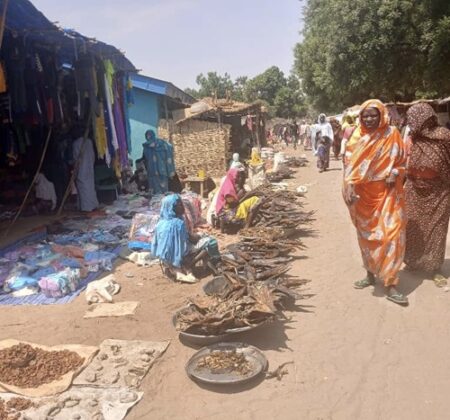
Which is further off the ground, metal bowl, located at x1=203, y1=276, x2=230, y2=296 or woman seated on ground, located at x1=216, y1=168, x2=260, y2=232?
woman seated on ground, located at x1=216, y1=168, x2=260, y2=232

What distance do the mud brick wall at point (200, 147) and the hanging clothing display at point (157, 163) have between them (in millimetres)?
4496

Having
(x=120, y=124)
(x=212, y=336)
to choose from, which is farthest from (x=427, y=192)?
(x=120, y=124)

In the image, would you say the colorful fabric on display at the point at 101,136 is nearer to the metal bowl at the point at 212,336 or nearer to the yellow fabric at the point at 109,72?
the yellow fabric at the point at 109,72

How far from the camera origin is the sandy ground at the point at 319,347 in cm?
331

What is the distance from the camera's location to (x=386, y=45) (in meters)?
19.7

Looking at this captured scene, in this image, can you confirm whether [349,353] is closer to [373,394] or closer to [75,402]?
[373,394]

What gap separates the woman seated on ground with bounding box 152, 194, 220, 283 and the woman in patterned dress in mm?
2398

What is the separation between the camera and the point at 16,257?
6.86 meters

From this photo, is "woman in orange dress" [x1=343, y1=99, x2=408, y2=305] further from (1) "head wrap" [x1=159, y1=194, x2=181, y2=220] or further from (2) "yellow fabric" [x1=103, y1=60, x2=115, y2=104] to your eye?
(2) "yellow fabric" [x1=103, y1=60, x2=115, y2=104]

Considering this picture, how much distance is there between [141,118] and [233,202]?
9664mm

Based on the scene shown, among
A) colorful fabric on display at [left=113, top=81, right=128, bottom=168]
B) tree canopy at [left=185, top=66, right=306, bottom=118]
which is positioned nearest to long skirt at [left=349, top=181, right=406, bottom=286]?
colorful fabric on display at [left=113, top=81, right=128, bottom=168]

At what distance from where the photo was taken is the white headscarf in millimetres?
9500

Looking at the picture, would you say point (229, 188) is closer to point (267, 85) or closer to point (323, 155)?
point (323, 155)

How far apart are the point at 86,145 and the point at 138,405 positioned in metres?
7.18
